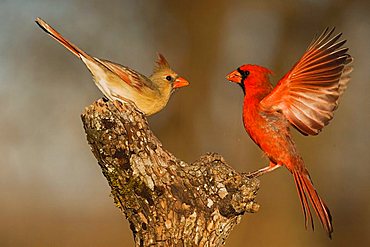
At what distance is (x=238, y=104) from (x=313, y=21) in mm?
990

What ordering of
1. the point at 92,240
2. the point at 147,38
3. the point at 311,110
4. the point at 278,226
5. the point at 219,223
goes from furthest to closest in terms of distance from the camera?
1. the point at 147,38
2. the point at 92,240
3. the point at 278,226
4. the point at 311,110
5. the point at 219,223

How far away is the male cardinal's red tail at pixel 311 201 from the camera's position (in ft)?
7.11

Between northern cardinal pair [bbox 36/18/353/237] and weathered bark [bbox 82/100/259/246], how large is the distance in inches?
8.8

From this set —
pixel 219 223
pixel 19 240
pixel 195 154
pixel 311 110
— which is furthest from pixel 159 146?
pixel 19 240

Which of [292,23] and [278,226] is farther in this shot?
[292,23]

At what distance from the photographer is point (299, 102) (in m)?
2.23

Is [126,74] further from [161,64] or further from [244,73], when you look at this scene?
[244,73]

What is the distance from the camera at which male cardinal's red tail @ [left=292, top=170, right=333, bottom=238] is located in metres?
2.17

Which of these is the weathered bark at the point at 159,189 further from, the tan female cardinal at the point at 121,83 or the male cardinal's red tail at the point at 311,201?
the male cardinal's red tail at the point at 311,201

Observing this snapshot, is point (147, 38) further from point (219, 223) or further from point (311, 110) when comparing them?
point (219, 223)

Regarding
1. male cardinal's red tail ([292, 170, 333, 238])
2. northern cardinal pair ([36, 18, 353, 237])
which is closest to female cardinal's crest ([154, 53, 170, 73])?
northern cardinal pair ([36, 18, 353, 237])

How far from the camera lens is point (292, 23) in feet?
17.0

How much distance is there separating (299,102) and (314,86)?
0.28 feet

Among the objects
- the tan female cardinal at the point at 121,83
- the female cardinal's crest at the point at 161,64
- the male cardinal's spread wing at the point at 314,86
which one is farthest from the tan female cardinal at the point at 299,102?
the tan female cardinal at the point at 121,83
